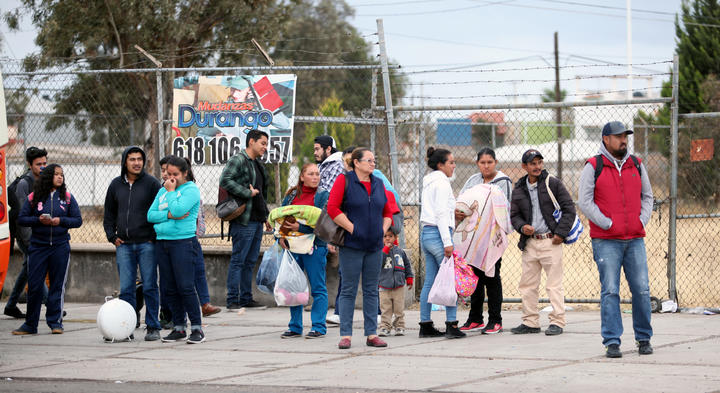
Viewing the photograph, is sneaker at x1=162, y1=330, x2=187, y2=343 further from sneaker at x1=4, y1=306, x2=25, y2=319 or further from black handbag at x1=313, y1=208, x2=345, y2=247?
sneaker at x1=4, y1=306, x2=25, y2=319

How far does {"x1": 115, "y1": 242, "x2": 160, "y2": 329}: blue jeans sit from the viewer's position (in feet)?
29.9

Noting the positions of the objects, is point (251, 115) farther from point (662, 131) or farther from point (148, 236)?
point (662, 131)

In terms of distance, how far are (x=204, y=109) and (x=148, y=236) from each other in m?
3.12

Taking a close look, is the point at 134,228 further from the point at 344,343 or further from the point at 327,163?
the point at 344,343

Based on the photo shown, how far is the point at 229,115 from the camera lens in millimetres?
11711

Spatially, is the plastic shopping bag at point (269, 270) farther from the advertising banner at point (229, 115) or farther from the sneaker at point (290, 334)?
the advertising banner at point (229, 115)

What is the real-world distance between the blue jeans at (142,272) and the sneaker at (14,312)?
248 cm

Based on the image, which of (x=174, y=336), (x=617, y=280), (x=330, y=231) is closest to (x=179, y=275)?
(x=174, y=336)

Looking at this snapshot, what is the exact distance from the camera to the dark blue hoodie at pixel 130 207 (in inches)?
357

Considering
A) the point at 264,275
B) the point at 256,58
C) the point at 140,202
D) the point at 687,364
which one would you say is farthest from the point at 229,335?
the point at 256,58

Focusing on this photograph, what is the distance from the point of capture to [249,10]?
3209 cm

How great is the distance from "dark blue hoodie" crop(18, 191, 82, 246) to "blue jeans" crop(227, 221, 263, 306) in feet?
6.73

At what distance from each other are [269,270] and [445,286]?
1754 mm

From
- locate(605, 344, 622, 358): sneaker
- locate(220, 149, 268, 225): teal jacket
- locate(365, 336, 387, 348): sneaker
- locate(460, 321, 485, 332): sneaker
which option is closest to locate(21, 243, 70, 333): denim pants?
locate(220, 149, 268, 225): teal jacket
